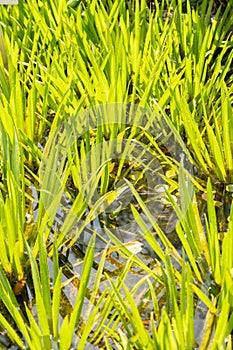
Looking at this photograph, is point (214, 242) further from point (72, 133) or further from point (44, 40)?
point (44, 40)

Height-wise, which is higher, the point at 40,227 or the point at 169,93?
the point at 169,93

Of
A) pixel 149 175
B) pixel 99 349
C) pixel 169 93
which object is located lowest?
pixel 99 349

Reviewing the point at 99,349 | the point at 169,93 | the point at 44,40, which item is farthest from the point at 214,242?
the point at 44,40

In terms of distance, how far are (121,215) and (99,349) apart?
34 centimetres

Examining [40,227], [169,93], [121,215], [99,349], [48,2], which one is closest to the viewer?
[99,349]

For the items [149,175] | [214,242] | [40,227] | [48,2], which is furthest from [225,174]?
[48,2]

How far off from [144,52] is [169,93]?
26 centimetres

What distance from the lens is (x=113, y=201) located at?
47.5 inches

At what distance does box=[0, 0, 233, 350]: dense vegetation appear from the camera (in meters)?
0.87

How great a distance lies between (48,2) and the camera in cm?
179

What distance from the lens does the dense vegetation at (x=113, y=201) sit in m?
0.87

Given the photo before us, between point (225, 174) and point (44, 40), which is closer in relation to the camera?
point (225, 174)

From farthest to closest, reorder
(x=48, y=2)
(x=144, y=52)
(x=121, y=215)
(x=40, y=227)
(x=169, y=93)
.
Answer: (x=48, y=2) → (x=144, y=52) → (x=169, y=93) → (x=121, y=215) → (x=40, y=227)

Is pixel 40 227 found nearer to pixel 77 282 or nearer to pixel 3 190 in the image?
pixel 77 282
